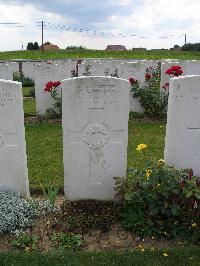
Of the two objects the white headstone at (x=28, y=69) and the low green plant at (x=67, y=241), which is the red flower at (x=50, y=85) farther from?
the white headstone at (x=28, y=69)

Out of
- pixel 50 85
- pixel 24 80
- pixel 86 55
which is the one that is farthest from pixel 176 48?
pixel 50 85

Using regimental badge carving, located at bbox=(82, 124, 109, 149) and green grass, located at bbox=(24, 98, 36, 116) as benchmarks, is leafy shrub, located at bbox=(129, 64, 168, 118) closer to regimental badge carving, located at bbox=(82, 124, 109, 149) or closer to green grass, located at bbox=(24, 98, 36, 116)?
green grass, located at bbox=(24, 98, 36, 116)

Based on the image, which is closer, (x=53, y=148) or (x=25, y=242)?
(x=25, y=242)

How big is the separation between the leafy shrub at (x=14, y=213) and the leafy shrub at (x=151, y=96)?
6.17 meters

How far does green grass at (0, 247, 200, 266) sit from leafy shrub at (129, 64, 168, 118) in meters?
6.48

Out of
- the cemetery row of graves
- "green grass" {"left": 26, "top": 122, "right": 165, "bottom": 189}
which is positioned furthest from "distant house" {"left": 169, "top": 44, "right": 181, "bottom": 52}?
the cemetery row of graves

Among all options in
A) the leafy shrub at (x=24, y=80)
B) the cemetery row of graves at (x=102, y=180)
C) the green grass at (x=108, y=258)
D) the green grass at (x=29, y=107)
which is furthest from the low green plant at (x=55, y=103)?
the leafy shrub at (x=24, y=80)

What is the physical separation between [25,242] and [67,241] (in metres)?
0.47

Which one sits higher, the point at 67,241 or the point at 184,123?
the point at 184,123

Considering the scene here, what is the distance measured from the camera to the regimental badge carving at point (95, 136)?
4.88 meters

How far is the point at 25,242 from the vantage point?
14.5ft

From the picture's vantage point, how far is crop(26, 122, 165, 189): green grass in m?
6.39

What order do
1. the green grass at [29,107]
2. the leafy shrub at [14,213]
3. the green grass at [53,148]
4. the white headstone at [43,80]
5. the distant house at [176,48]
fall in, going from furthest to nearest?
the distant house at [176,48] < the green grass at [29,107] < the white headstone at [43,80] < the green grass at [53,148] < the leafy shrub at [14,213]

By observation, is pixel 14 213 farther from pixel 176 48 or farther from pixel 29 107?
pixel 176 48
